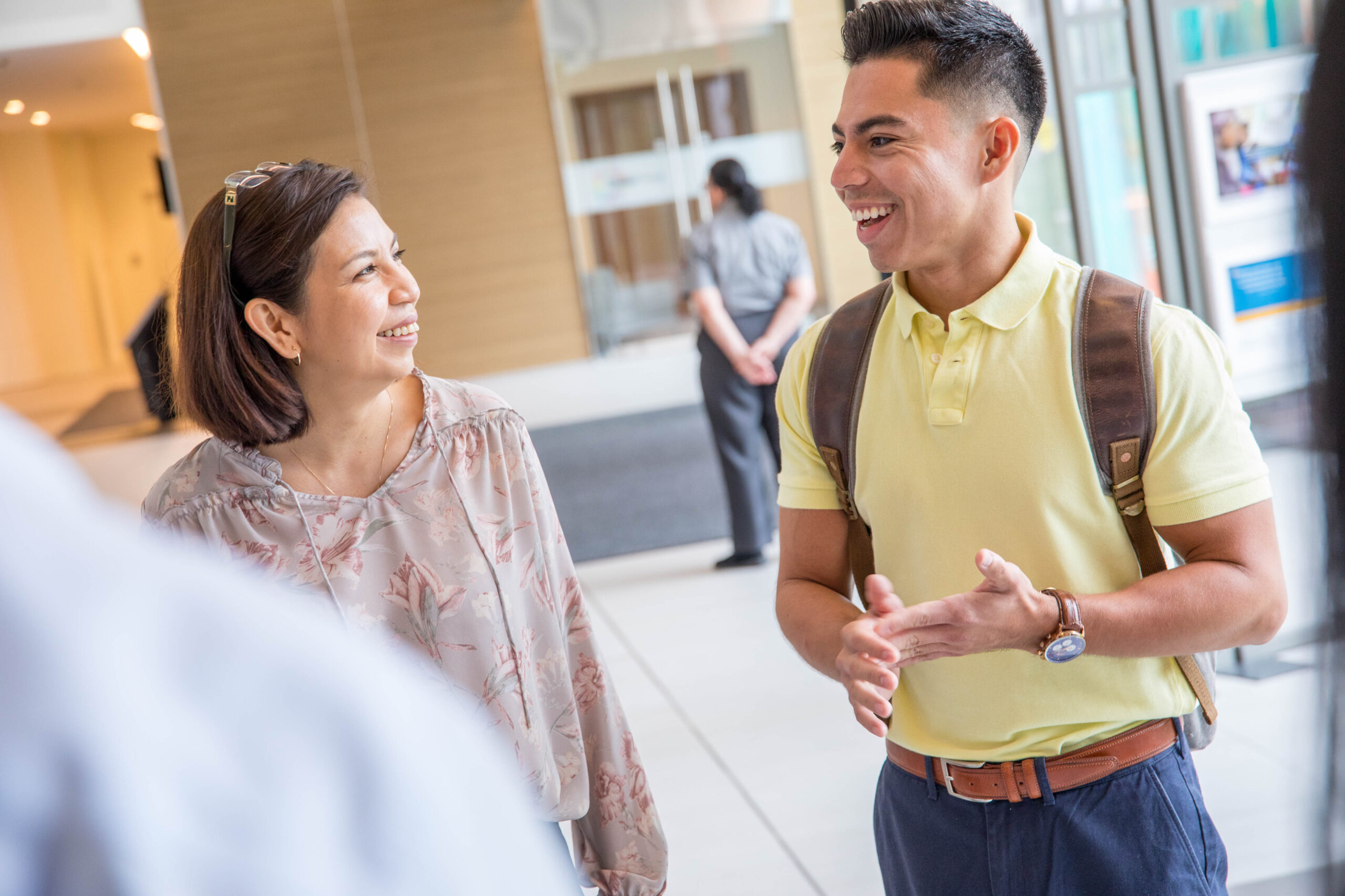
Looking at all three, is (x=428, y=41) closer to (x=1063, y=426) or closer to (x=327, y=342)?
(x=327, y=342)

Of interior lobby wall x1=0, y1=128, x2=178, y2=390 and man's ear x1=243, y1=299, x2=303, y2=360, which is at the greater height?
interior lobby wall x1=0, y1=128, x2=178, y2=390

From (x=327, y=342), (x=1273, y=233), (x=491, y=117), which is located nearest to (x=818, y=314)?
(x=491, y=117)

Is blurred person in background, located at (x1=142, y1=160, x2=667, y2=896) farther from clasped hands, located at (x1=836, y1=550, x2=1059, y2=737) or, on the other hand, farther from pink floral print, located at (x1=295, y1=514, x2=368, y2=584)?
clasped hands, located at (x1=836, y1=550, x2=1059, y2=737)

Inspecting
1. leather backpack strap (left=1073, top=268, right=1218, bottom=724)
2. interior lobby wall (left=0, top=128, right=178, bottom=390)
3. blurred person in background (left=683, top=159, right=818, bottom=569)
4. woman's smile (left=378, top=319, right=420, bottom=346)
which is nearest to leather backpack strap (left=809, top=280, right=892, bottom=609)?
leather backpack strap (left=1073, top=268, right=1218, bottom=724)

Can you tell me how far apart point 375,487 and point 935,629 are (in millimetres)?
895

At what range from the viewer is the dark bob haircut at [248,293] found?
1.70 metres

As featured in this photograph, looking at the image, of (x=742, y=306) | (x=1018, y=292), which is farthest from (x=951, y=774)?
(x=742, y=306)

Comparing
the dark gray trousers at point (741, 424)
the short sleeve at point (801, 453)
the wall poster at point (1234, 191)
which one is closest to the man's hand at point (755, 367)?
the dark gray trousers at point (741, 424)

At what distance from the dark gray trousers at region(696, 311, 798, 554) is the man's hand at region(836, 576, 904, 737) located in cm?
413

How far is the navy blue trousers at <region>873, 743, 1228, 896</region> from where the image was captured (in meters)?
1.31

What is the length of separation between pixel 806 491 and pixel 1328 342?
106 centimetres

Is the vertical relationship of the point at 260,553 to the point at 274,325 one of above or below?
below

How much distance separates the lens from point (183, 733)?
0.22 meters

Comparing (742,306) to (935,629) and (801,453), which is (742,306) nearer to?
(801,453)
